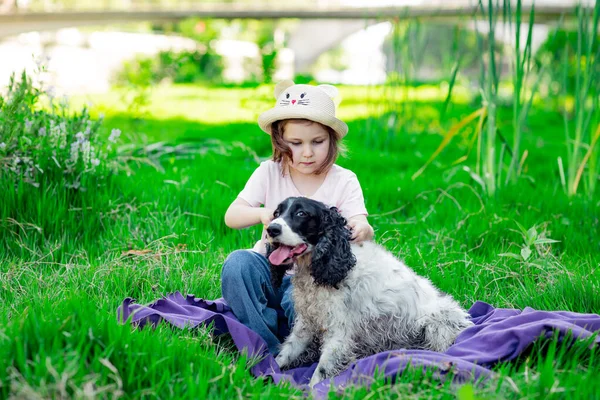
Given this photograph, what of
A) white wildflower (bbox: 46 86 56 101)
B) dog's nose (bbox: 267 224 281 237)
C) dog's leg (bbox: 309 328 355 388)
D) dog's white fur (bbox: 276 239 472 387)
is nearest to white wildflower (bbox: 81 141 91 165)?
white wildflower (bbox: 46 86 56 101)

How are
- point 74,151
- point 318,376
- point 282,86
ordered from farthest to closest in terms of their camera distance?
point 74,151
point 282,86
point 318,376

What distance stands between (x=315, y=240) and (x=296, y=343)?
23.2 inches

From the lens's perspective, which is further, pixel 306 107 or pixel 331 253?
pixel 306 107

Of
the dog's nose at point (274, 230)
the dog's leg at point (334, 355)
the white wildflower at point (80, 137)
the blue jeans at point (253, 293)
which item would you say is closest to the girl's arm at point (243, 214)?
the blue jeans at point (253, 293)

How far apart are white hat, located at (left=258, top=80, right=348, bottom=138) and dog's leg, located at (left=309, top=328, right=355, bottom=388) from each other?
1.03 metres

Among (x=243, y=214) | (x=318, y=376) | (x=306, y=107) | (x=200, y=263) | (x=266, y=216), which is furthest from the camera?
(x=200, y=263)

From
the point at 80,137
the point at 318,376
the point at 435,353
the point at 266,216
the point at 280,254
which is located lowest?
the point at 318,376

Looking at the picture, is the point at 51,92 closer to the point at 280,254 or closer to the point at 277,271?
the point at 277,271

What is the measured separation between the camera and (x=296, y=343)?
10.2 ft

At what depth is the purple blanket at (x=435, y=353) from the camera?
8.48ft

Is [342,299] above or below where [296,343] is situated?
above

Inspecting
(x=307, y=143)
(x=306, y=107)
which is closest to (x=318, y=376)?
(x=307, y=143)

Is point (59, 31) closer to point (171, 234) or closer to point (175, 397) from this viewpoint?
point (171, 234)

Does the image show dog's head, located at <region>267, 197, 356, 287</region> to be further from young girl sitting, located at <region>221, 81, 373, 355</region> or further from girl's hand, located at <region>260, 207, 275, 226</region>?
young girl sitting, located at <region>221, 81, 373, 355</region>
